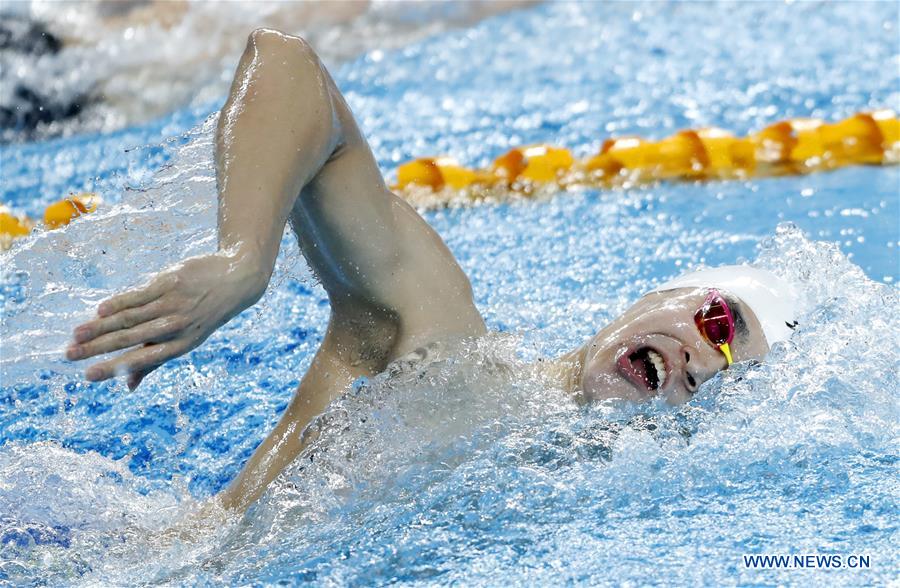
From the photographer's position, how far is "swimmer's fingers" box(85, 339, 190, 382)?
129 cm

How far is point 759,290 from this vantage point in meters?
2.32

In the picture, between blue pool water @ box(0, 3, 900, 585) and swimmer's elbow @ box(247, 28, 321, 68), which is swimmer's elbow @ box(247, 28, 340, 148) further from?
blue pool water @ box(0, 3, 900, 585)

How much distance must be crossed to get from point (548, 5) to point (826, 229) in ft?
10.4

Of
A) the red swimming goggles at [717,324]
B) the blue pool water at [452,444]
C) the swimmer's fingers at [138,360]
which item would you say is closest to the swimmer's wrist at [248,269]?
the swimmer's fingers at [138,360]

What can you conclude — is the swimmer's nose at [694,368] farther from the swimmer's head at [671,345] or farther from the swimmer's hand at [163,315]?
the swimmer's hand at [163,315]

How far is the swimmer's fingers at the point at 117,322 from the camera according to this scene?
1.29 meters

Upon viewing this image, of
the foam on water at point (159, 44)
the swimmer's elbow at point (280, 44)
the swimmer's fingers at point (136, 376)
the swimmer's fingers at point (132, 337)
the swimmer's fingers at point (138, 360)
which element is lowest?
the foam on water at point (159, 44)

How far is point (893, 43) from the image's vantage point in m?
5.25

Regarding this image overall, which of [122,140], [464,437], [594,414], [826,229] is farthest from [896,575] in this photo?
[122,140]

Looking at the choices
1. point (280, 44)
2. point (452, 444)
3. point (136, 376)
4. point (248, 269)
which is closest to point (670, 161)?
point (452, 444)

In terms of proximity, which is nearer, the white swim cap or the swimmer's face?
the swimmer's face

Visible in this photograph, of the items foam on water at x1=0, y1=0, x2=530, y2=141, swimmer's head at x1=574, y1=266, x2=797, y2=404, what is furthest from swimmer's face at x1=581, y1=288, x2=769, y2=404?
foam on water at x1=0, y1=0, x2=530, y2=141

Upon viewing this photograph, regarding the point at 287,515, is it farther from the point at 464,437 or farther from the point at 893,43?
the point at 893,43

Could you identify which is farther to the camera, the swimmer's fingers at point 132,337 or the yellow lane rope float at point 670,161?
the yellow lane rope float at point 670,161
